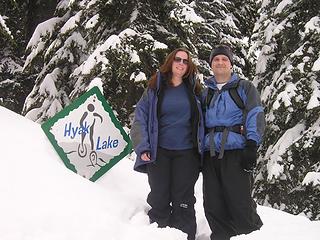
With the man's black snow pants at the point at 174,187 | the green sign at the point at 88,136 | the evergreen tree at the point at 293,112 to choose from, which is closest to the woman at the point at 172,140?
the man's black snow pants at the point at 174,187

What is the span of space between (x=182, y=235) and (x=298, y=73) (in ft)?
21.7

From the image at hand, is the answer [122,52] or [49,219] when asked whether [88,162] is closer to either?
[49,219]

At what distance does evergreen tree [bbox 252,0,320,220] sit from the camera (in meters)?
9.72

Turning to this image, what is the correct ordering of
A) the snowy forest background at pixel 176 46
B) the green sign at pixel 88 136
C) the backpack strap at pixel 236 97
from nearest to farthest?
the backpack strap at pixel 236 97 → the green sign at pixel 88 136 → the snowy forest background at pixel 176 46

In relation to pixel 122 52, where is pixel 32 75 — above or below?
below

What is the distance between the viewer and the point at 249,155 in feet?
13.8

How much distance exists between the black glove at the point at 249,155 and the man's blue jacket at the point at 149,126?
1.61ft

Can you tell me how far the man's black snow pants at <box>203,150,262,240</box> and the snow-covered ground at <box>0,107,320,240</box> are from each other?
1.66ft

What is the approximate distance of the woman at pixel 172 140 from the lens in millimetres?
4559

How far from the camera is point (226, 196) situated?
4473mm

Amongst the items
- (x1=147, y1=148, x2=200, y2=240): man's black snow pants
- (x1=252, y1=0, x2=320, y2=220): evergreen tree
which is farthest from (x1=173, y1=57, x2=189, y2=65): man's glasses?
(x1=252, y1=0, x2=320, y2=220): evergreen tree

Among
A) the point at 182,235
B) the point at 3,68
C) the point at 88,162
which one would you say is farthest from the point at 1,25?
the point at 3,68

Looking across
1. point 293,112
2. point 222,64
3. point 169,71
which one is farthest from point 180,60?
point 293,112

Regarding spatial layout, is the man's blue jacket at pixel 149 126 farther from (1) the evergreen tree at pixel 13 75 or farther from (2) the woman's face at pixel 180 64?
(1) the evergreen tree at pixel 13 75
